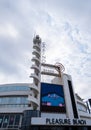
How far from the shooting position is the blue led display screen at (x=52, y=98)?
37.3 metres

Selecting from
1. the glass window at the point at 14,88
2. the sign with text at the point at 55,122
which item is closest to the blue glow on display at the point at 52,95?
the glass window at the point at 14,88

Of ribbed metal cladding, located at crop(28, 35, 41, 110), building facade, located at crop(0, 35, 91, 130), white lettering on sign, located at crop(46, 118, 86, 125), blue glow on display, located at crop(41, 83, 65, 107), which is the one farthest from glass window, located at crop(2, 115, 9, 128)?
white lettering on sign, located at crop(46, 118, 86, 125)

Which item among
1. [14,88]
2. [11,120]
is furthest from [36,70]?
[11,120]

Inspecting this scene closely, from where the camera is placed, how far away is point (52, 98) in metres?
39.1

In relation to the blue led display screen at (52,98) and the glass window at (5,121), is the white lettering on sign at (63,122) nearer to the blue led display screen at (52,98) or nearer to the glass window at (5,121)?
the blue led display screen at (52,98)

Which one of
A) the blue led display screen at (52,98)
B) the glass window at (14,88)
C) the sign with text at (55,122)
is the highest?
the glass window at (14,88)

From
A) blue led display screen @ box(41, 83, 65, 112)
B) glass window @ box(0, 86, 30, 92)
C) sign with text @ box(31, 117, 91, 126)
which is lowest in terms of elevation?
sign with text @ box(31, 117, 91, 126)

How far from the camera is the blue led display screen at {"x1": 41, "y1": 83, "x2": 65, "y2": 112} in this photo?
3731cm

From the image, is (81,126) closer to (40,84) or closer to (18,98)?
(40,84)

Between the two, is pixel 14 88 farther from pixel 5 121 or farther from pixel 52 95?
pixel 52 95

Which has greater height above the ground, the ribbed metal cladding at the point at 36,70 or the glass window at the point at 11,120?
the ribbed metal cladding at the point at 36,70

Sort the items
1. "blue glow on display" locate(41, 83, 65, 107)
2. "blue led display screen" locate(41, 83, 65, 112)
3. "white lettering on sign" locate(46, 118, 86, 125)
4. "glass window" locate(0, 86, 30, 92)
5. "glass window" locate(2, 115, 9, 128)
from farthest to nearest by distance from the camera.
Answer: "glass window" locate(0, 86, 30, 92) → "blue glow on display" locate(41, 83, 65, 107) → "blue led display screen" locate(41, 83, 65, 112) → "glass window" locate(2, 115, 9, 128) → "white lettering on sign" locate(46, 118, 86, 125)

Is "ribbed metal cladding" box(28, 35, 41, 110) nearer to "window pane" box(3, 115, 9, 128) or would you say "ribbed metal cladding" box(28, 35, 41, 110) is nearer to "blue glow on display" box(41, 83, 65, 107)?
"blue glow on display" box(41, 83, 65, 107)

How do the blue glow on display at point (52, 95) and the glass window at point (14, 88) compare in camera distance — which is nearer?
the blue glow on display at point (52, 95)
